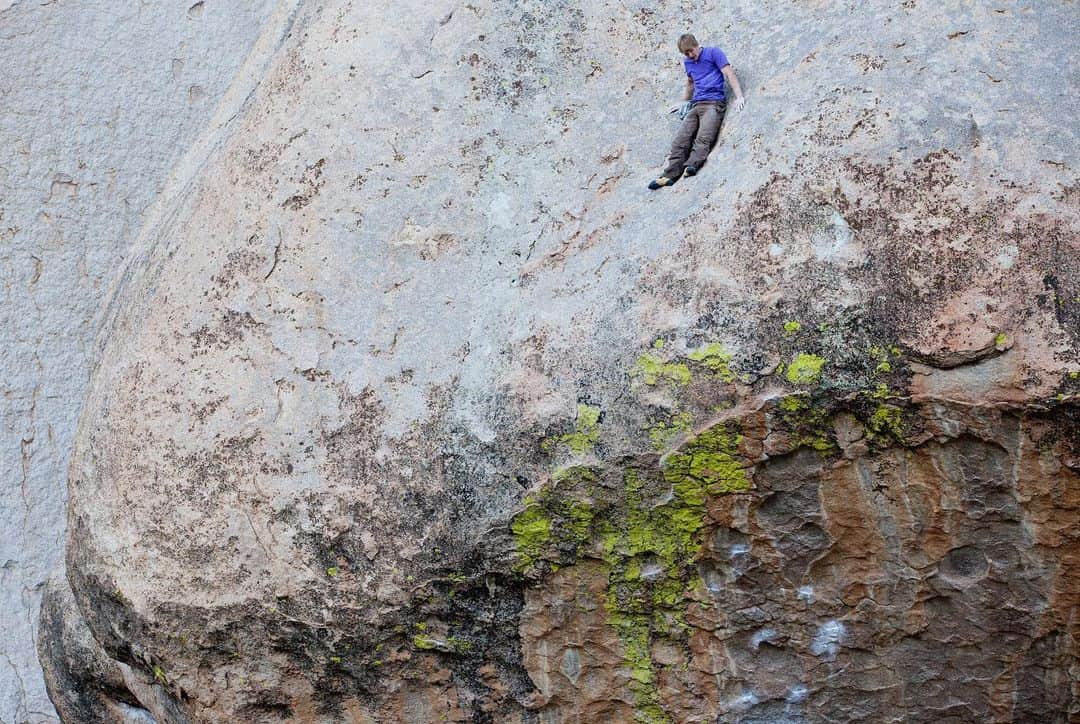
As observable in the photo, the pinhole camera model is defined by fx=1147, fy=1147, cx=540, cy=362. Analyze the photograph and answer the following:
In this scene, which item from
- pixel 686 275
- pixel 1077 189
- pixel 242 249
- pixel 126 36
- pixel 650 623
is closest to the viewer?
pixel 1077 189

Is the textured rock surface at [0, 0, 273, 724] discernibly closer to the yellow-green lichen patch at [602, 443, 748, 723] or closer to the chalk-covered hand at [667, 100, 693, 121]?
the chalk-covered hand at [667, 100, 693, 121]

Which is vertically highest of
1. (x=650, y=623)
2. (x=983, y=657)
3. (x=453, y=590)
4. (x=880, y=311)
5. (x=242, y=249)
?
(x=242, y=249)

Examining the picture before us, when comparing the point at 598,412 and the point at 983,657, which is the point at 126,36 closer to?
the point at 598,412

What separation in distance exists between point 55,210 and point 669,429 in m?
3.40

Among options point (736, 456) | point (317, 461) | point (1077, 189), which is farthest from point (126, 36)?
point (1077, 189)

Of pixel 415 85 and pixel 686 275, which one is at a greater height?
pixel 415 85

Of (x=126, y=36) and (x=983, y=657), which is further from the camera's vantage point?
(x=126, y=36)

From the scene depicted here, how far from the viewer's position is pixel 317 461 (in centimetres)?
332

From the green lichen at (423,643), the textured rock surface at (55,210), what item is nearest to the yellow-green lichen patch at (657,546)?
the green lichen at (423,643)

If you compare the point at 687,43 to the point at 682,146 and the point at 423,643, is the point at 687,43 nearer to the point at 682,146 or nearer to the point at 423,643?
the point at 682,146

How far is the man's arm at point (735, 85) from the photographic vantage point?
3.28 metres

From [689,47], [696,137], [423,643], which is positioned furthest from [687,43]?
[423,643]

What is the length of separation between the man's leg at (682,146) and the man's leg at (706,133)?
18 millimetres

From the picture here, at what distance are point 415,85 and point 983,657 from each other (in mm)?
2351
